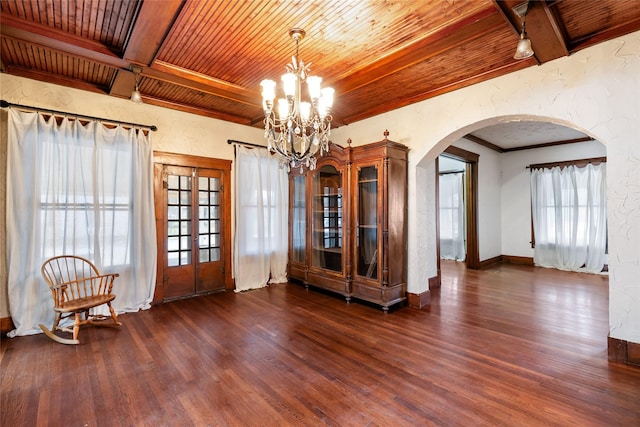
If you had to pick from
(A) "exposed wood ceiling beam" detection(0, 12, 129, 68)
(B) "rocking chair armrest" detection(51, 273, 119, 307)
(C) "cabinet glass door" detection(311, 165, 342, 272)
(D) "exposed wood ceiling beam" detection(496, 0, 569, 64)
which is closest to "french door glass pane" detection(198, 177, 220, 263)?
(B) "rocking chair armrest" detection(51, 273, 119, 307)

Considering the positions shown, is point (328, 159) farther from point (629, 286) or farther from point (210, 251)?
point (629, 286)

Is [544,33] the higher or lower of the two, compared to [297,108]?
higher

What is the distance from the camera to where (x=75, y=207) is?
11.1ft

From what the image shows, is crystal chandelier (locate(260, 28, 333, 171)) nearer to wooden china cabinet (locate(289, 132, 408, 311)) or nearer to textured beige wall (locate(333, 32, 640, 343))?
wooden china cabinet (locate(289, 132, 408, 311))

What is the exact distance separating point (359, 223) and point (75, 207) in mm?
3521

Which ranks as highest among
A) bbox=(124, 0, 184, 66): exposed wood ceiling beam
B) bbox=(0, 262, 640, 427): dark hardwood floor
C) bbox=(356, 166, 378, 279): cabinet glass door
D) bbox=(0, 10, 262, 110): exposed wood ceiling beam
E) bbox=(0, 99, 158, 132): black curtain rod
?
bbox=(0, 10, 262, 110): exposed wood ceiling beam

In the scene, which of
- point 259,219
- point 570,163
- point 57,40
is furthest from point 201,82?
point 570,163

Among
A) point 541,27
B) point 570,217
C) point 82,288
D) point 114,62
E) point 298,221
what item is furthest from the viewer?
point 570,217

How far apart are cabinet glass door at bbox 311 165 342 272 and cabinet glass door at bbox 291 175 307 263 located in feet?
0.91

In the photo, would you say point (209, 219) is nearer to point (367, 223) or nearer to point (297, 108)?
point (367, 223)

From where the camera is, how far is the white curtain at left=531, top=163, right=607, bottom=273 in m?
5.81

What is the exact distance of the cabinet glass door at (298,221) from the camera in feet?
16.3

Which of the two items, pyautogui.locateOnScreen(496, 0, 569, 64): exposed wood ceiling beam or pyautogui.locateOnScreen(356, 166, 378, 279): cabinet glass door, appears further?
pyautogui.locateOnScreen(356, 166, 378, 279): cabinet glass door

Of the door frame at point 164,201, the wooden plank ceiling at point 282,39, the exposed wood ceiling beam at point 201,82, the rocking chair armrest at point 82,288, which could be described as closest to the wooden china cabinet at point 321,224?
the door frame at point 164,201
